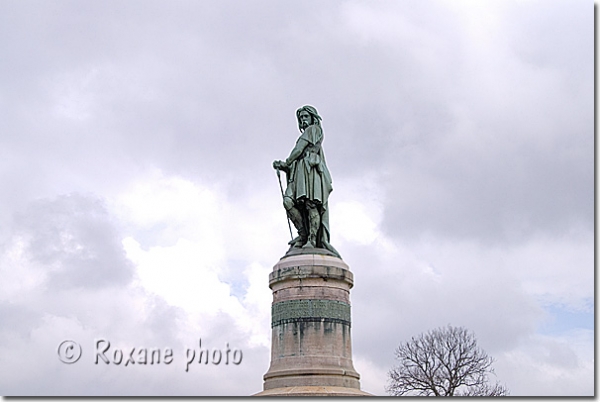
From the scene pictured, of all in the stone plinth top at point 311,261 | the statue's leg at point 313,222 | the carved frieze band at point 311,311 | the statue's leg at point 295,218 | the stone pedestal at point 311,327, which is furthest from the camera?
the statue's leg at point 295,218

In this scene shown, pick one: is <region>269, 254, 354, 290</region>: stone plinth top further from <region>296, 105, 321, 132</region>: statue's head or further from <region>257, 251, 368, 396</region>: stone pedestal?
<region>296, 105, 321, 132</region>: statue's head

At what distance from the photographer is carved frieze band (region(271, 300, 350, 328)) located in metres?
19.7

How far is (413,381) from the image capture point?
125 feet

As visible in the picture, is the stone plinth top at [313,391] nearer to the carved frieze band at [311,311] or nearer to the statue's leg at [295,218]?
the carved frieze band at [311,311]

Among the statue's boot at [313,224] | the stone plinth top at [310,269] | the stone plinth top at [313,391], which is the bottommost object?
the stone plinth top at [313,391]

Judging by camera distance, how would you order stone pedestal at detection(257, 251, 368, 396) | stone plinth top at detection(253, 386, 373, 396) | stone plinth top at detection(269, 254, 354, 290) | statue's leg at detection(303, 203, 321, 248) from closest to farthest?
stone plinth top at detection(253, 386, 373, 396) → stone pedestal at detection(257, 251, 368, 396) → stone plinth top at detection(269, 254, 354, 290) → statue's leg at detection(303, 203, 321, 248)

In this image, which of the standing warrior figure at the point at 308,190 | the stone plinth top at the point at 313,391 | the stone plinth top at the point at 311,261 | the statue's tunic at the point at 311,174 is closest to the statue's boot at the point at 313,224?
the standing warrior figure at the point at 308,190

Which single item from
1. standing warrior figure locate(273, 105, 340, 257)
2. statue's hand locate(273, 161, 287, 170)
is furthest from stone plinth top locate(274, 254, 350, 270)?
statue's hand locate(273, 161, 287, 170)

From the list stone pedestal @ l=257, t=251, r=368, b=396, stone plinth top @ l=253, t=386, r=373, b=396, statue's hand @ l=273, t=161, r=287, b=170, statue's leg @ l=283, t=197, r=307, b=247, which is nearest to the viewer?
stone plinth top @ l=253, t=386, r=373, b=396

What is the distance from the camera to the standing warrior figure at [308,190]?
2131cm

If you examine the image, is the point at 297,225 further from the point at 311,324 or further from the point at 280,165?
the point at 311,324

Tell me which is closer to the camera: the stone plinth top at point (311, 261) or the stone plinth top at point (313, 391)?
the stone plinth top at point (313, 391)

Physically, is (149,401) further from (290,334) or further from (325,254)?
(325,254)

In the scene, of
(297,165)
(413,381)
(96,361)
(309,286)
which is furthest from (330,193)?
(413,381)
